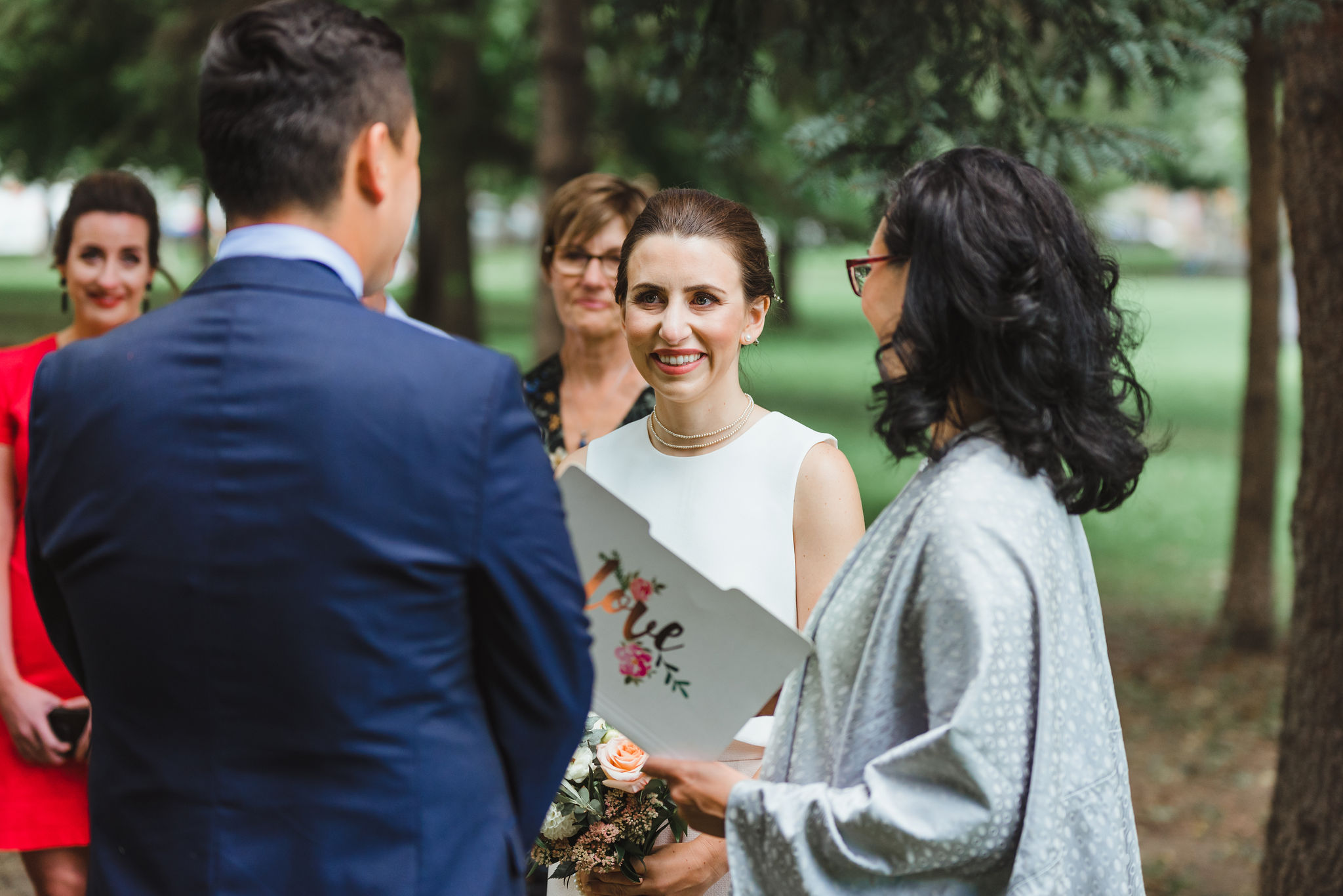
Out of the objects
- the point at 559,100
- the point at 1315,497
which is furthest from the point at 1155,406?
the point at 1315,497

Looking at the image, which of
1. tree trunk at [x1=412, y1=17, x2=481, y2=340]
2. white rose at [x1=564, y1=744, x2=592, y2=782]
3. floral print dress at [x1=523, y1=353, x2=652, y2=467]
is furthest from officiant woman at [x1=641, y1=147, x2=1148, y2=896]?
tree trunk at [x1=412, y1=17, x2=481, y2=340]

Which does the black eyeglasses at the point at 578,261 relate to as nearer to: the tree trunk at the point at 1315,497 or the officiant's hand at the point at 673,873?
the officiant's hand at the point at 673,873

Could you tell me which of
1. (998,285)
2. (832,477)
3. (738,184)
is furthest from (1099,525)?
(998,285)

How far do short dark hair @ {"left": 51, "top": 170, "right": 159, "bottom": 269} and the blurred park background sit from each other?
5.17 feet

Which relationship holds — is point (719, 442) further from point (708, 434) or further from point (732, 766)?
point (732, 766)

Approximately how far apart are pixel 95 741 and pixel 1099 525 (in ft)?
39.3

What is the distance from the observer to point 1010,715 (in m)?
1.64

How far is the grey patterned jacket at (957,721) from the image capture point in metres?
1.64

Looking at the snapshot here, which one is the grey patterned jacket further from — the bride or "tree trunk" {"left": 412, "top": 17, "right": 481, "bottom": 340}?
"tree trunk" {"left": 412, "top": 17, "right": 481, "bottom": 340}

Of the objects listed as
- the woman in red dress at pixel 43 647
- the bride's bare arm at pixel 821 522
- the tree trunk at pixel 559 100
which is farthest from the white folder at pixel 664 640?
the tree trunk at pixel 559 100

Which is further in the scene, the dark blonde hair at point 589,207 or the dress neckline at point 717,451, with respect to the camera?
the dark blonde hair at point 589,207

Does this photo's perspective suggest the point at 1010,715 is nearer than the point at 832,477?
Yes

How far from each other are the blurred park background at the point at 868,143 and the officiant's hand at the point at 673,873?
100 centimetres

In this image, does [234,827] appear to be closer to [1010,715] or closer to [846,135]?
[1010,715]
